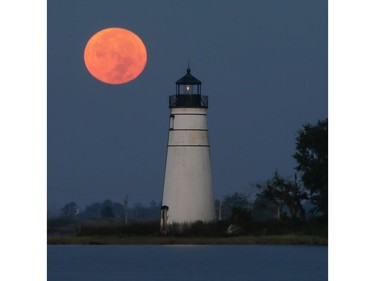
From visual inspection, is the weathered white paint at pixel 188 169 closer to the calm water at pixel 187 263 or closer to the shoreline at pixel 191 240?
the shoreline at pixel 191 240

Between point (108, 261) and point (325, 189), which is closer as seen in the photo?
point (108, 261)

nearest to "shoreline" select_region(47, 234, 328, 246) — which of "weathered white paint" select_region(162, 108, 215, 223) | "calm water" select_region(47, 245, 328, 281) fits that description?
"calm water" select_region(47, 245, 328, 281)

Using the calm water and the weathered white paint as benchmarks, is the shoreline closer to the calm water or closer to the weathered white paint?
the calm water

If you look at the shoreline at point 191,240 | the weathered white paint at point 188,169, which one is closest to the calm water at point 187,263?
the shoreline at point 191,240

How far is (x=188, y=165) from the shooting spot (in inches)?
1972

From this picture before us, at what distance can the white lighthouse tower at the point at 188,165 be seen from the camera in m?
50.0

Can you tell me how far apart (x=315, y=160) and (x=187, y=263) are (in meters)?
7.55

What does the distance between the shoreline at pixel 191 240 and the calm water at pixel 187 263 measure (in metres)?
0.18

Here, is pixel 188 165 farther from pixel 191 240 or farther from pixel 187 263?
pixel 187 263
